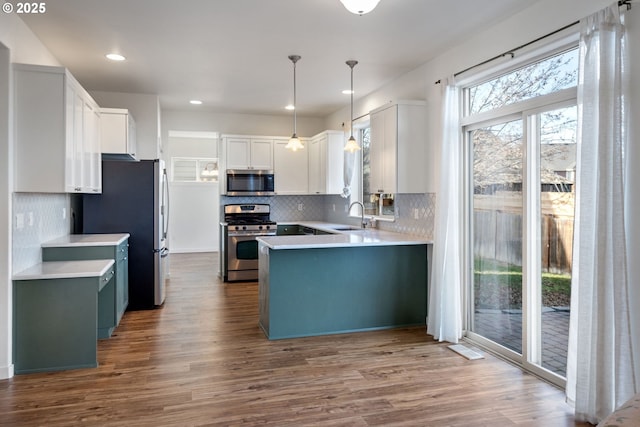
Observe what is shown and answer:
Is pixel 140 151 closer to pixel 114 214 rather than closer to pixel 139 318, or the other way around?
pixel 114 214

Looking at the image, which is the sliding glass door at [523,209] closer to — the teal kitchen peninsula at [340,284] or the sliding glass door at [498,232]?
the sliding glass door at [498,232]

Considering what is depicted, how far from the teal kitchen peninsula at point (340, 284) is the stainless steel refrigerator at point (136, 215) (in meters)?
1.55

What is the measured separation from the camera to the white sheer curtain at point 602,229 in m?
2.45

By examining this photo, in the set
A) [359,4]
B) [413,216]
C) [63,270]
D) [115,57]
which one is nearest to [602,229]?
[359,4]

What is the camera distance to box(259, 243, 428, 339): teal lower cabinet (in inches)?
161

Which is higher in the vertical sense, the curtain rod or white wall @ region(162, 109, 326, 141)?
white wall @ region(162, 109, 326, 141)

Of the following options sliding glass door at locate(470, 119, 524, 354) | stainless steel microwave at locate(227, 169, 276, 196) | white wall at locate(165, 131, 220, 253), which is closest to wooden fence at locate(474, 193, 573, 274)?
sliding glass door at locate(470, 119, 524, 354)

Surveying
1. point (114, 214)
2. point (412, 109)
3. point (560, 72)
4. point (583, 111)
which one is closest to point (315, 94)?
point (412, 109)

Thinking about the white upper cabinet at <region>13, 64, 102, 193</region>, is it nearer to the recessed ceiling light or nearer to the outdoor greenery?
the recessed ceiling light

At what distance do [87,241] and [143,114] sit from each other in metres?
2.47

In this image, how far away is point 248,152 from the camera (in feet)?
23.7

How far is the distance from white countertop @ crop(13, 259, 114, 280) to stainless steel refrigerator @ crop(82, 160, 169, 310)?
1.26 metres

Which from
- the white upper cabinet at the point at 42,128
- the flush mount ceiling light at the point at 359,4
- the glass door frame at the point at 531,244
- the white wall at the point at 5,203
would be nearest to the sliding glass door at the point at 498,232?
the glass door frame at the point at 531,244

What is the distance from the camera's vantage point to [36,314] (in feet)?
10.8
